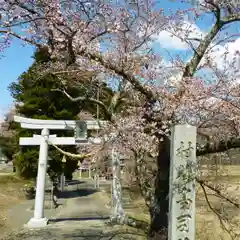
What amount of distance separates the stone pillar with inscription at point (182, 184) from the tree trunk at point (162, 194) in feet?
6.34

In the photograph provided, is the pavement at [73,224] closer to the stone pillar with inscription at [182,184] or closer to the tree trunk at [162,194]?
the tree trunk at [162,194]

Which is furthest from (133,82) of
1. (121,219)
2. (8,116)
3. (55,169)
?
(8,116)

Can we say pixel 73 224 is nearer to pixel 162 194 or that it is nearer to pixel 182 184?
pixel 162 194

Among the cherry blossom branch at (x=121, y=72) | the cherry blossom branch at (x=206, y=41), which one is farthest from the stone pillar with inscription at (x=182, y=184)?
the cherry blossom branch at (x=206, y=41)

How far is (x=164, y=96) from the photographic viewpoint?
23.5 feet

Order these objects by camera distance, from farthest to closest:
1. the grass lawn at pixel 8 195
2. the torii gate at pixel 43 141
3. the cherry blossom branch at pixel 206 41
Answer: the grass lawn at pixel 8 195 < the torii gate at pixel 43 141 < the cherry blossom branch at pixel 206 41

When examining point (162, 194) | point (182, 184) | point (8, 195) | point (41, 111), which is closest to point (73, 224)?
point (162, 194)

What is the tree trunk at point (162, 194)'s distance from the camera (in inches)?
280

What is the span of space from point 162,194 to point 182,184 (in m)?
2.25

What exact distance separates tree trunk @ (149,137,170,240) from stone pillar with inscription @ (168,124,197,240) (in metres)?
1.93

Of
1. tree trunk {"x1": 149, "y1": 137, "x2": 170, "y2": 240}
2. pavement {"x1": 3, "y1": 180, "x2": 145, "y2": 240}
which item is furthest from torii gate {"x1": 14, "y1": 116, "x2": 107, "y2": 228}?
tree trunk {"x1": 149, "y1": 137, "x2": 170, "y2": 240}

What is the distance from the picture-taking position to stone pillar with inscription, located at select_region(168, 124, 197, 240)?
495cm

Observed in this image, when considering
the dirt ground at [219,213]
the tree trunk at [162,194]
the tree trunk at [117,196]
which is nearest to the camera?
the tree trunk at [162,194]

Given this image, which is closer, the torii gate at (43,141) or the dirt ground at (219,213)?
the dirt ground at (219,213)
